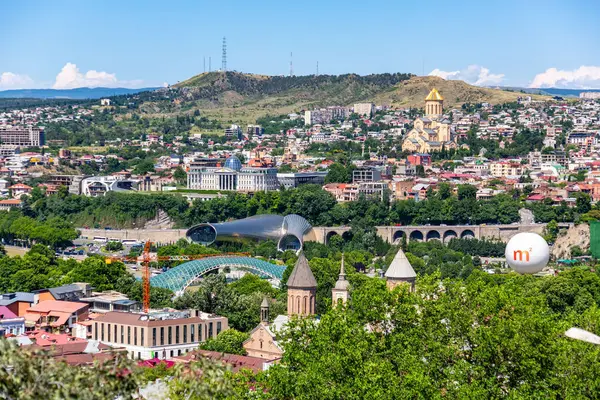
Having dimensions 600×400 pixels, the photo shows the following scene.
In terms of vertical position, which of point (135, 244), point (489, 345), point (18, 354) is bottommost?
point (135, 244)

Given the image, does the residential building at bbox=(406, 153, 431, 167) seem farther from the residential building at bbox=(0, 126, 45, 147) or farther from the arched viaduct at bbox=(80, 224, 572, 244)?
the residential building at bbox=(0, 126, 45, 147)

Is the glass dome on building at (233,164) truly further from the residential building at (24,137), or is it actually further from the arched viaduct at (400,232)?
the residential building at (24,137)

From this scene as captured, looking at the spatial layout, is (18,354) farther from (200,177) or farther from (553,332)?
(200,177)

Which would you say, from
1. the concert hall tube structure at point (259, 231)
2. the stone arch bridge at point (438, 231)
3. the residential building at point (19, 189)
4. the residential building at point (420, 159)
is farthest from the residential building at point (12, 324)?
the residential building at point (420, 159)

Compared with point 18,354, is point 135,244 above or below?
below

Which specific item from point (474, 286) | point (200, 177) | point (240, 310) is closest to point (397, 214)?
point (200, 177)

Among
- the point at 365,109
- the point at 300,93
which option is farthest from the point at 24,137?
the point at 300,93

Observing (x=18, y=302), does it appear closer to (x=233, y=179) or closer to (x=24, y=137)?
(x=233, y=179)
